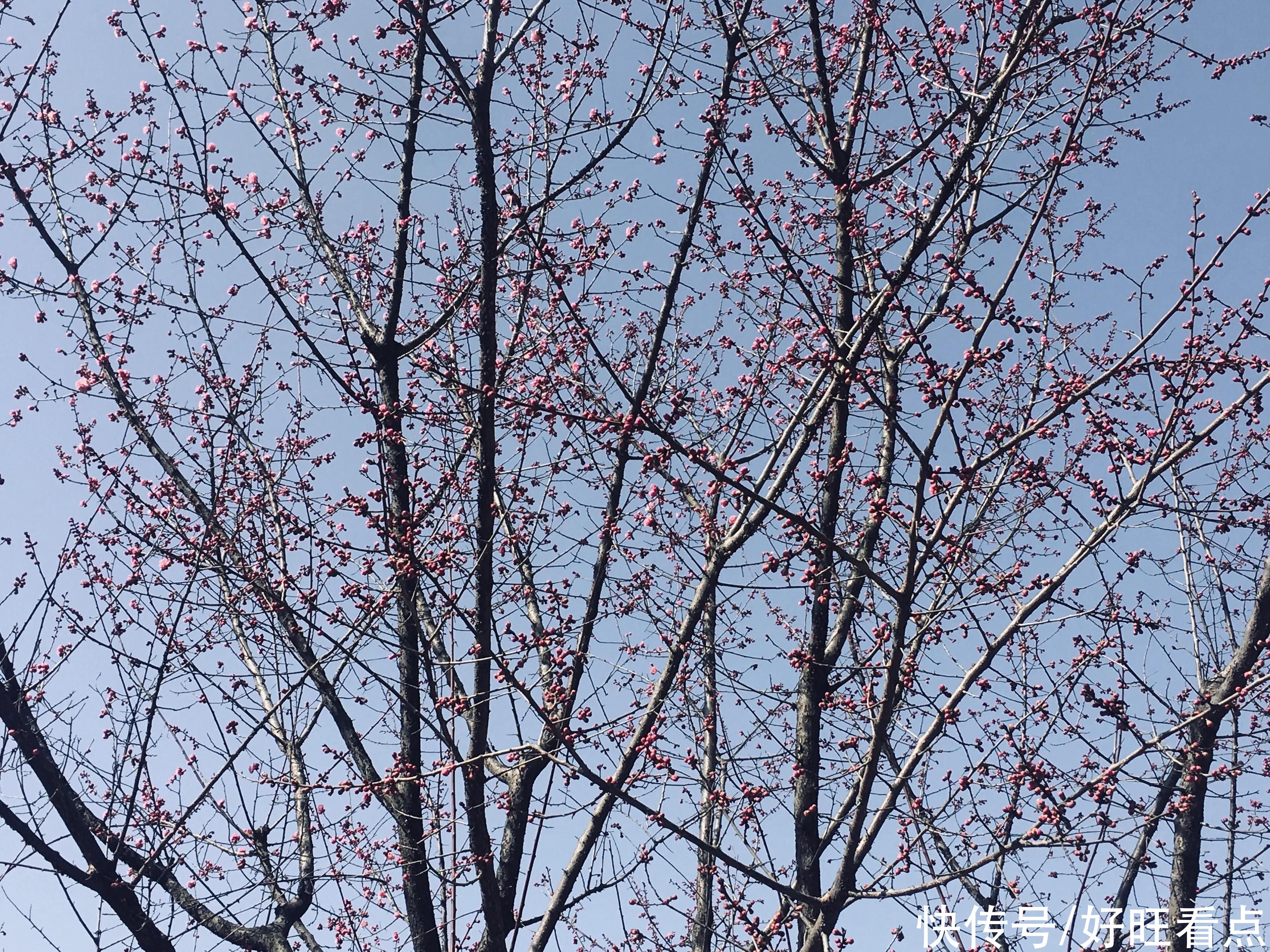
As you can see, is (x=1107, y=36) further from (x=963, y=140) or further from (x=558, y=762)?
(x=558, y=762)

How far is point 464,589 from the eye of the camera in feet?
Result: 16.9

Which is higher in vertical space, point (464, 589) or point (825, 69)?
point (825, 69)

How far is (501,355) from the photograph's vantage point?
6.74 meters

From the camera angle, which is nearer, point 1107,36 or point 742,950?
point 1107,36

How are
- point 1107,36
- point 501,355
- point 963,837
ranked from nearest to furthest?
point 1107,36, point 963,837, point 501,355

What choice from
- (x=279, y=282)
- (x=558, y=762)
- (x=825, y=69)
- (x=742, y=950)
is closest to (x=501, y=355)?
(x=279, y=282)

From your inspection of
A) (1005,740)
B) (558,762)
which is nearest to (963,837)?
(1005,740)

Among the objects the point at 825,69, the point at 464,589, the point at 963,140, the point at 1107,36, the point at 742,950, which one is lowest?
the point at 742,950

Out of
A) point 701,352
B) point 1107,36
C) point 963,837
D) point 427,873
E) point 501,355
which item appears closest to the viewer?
point 1107,36

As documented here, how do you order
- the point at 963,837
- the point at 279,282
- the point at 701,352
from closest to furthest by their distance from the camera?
the point at 963,837 → the point at 279,282 → the point at 701,352

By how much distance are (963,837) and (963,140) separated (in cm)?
402

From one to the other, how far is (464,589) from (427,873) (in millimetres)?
1829

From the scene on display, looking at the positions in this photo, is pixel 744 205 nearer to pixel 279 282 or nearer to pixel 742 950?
pixel 742 950

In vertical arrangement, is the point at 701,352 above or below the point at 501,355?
above
